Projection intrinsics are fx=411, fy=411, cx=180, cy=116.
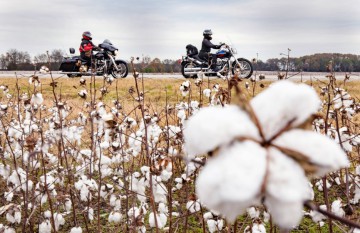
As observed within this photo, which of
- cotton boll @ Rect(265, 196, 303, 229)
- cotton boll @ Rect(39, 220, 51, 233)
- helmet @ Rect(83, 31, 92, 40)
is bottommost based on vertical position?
cotton boll @ Rect(39, 220, 51, 233)

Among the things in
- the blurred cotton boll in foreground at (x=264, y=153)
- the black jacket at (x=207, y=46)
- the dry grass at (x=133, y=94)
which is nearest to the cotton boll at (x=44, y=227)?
the blurred cotton boll in foreground at (x=264, y=153)

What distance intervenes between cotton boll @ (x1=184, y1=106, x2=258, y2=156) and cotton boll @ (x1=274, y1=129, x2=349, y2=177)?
0.18ft

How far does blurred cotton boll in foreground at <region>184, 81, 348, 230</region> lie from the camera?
527mm

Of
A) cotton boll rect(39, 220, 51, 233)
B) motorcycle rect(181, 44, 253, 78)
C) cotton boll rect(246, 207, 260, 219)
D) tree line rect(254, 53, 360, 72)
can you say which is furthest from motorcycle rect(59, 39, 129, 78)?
cotton boll rect(246, 207, 260, 219)

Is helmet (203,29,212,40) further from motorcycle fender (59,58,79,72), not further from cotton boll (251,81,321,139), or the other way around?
cotton boll (251,81,321,139)

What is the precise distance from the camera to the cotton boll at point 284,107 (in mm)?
612

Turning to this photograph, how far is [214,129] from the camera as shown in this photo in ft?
1.85

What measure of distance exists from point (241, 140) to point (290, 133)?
9 centimetres

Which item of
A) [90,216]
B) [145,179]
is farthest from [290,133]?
[90,216]

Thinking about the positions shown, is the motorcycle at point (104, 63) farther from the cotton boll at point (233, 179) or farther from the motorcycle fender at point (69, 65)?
the cotton boll at point (233, 179)

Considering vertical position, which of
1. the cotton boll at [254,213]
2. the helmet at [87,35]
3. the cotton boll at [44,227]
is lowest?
the cotton boll at [44,227]

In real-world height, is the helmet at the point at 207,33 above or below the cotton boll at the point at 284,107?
above

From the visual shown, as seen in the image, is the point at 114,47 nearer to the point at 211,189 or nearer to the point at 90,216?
the point at 90,216

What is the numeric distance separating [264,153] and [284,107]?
9 centimetres
